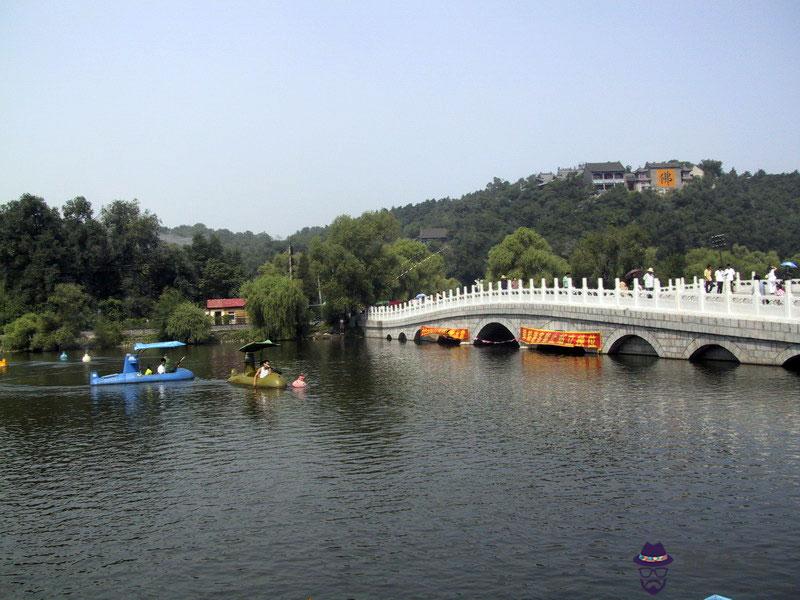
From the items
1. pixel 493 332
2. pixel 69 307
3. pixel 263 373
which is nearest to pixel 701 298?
pixel 263 373

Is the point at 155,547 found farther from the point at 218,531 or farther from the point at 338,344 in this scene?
the point at 338,344

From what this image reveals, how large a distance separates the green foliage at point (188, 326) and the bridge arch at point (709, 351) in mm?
43309

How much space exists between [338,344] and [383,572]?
148 ft

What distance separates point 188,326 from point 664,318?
43086 millimetres

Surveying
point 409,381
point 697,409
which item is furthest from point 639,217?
point 697,409

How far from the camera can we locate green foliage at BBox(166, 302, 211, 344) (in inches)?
2559

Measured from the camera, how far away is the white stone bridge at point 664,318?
27047mm

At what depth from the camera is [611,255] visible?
6369 centimetres

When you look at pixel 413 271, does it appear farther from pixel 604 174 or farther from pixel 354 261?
pixel 604 174

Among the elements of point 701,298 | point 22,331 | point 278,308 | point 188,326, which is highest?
point 278,308

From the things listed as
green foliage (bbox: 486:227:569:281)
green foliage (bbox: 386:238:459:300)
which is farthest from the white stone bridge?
green foliage (bbox: 386:238:459:300)

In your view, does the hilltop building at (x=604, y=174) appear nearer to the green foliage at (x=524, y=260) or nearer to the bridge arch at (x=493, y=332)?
the green foliage at (x=524, y=260)

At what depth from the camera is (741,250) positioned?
79.8 metres

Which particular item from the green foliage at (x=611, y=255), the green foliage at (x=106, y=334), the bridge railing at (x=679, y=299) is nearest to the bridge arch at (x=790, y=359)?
the bridge railing at (x=679, y=299)
